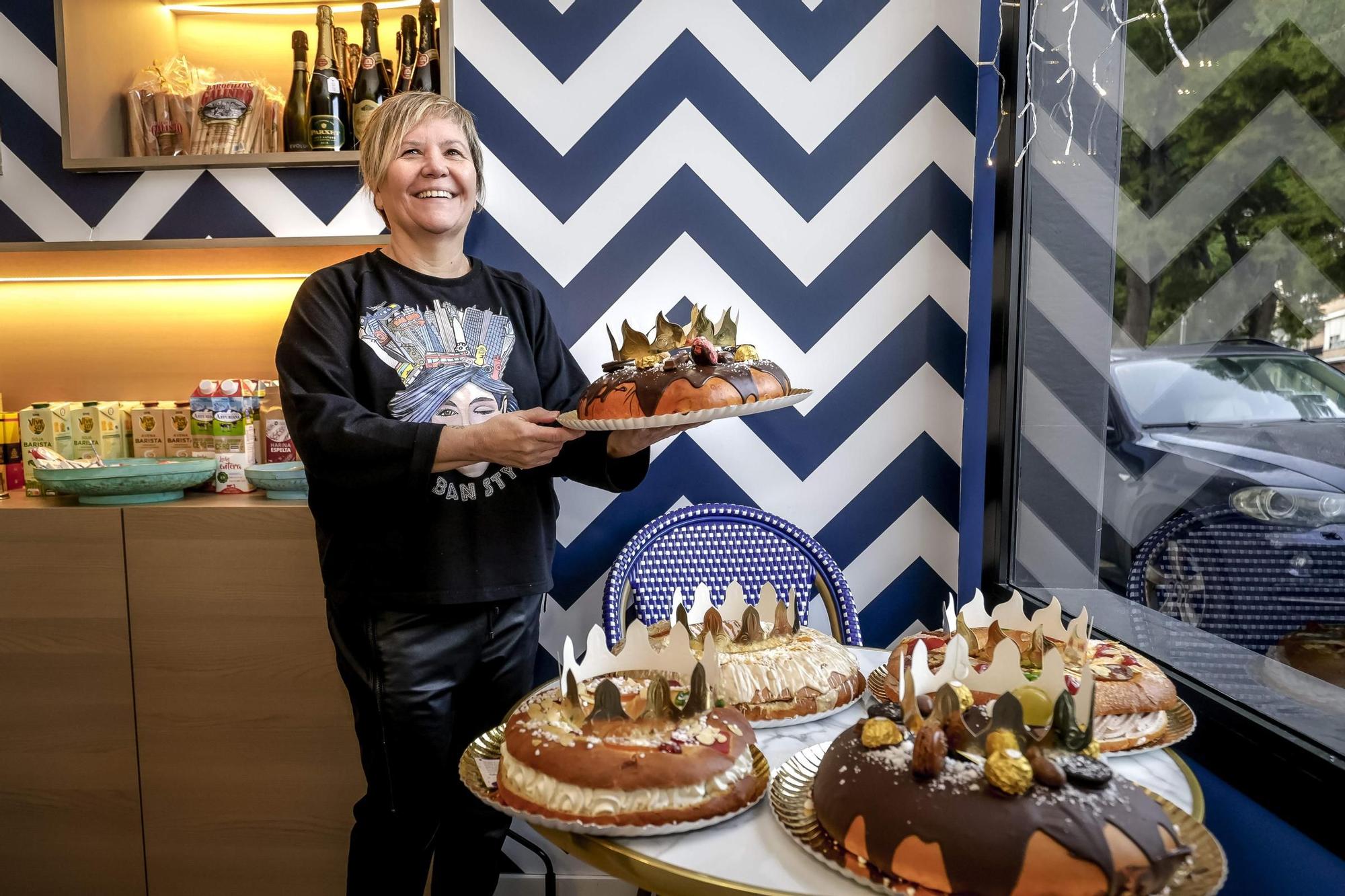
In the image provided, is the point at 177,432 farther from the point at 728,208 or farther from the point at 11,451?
the point at 728,208

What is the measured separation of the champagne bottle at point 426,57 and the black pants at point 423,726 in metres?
1.35

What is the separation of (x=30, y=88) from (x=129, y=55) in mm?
281

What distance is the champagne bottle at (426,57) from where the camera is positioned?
7.37ft

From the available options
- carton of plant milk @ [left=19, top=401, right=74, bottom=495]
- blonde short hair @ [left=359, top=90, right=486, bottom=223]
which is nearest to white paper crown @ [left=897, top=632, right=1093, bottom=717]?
blonde short hair @ [left=359, top=90, right=486, bottom=223]

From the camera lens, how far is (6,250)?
227 cm

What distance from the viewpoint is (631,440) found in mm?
1787

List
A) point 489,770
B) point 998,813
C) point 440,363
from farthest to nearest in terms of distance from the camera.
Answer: point 440,363 → point 489,770 → point 998,813

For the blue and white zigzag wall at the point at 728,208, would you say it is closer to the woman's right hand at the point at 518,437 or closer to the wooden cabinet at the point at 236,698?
the wooden cabinet at the point at 236,698

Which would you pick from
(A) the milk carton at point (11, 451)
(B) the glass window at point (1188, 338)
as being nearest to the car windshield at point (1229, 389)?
(B) the glass window at point (1188, 338)

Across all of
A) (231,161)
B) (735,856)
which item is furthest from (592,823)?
(231,161)

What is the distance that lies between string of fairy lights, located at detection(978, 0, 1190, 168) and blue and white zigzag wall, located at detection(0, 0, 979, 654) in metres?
0.08

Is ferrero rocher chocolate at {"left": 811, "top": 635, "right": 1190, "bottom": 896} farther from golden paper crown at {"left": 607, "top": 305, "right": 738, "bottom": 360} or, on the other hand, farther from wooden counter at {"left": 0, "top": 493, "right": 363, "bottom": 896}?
wooden counter at {"left": 0, "top": 493, "right": 363, "bottom": 896}

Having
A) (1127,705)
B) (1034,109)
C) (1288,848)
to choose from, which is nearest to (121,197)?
(1034,109)

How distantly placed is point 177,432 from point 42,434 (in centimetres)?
33
